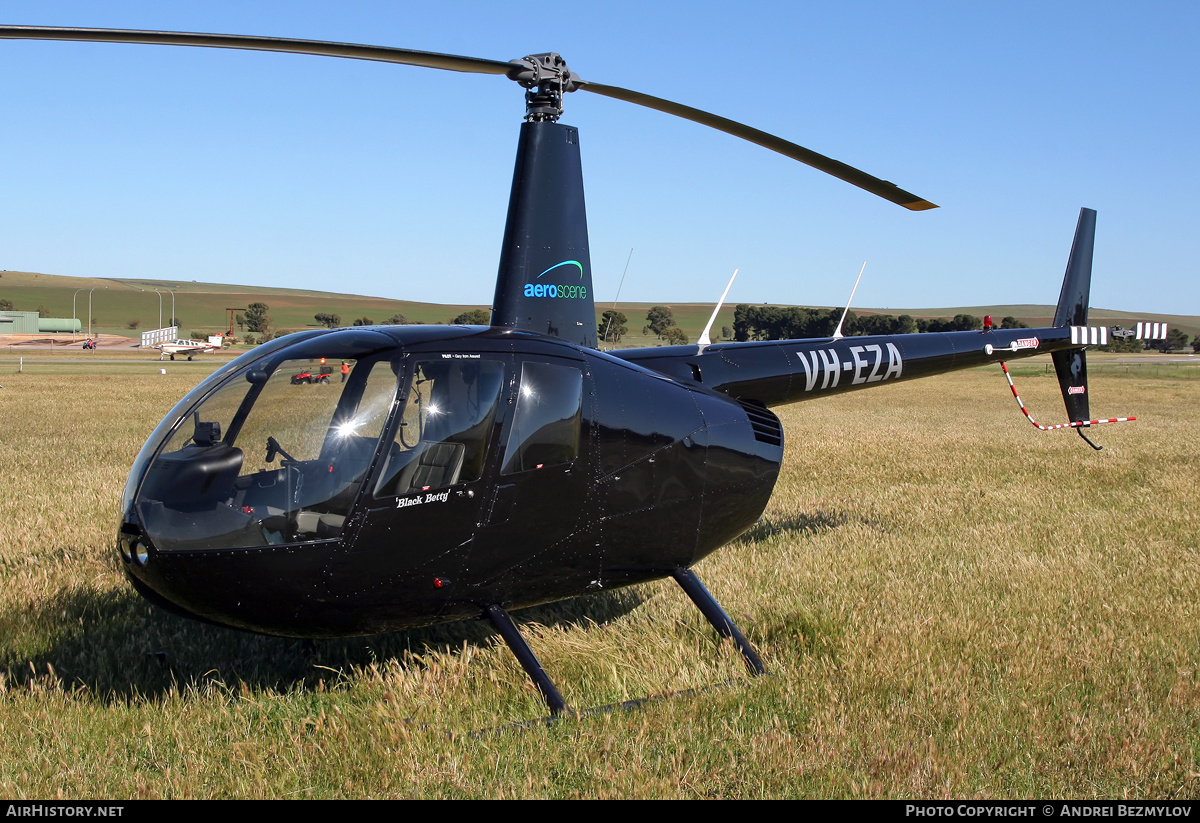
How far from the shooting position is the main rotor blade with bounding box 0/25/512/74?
4.04 metres

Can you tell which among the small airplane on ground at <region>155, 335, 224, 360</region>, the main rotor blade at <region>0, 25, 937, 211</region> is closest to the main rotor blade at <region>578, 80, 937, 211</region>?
the main rotor blade at <region>0, 25, 937, 211</region>

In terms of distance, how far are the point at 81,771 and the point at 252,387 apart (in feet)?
6.38

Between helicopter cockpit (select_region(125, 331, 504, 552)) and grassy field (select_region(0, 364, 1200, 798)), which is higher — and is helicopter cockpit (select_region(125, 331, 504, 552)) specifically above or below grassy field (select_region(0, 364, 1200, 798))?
above

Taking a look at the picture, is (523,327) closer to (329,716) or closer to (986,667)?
(329,716)

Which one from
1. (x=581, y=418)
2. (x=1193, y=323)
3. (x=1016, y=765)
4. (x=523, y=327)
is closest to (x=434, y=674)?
(x=581, y=418)

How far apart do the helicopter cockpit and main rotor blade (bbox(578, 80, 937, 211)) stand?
2377 millimetres

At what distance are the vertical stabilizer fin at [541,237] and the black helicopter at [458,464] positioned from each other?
1 cm

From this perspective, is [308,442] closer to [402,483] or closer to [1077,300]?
[402,483]

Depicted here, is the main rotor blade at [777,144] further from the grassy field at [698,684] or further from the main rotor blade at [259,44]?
the grassy field at [698,684]

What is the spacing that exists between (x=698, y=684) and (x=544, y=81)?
391 centimetres

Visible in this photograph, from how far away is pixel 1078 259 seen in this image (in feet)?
35.8

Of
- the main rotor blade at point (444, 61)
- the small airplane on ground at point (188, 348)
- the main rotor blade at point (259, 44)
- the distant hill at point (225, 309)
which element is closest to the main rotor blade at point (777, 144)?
the main rotor blade at point (444, 61)

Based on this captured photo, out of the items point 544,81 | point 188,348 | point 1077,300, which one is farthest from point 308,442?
point 188,348

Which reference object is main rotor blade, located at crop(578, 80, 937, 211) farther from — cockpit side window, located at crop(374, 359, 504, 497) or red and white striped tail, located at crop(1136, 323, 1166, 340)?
red and white striped tail, located at crop(1136, 323, 1166, 340)
